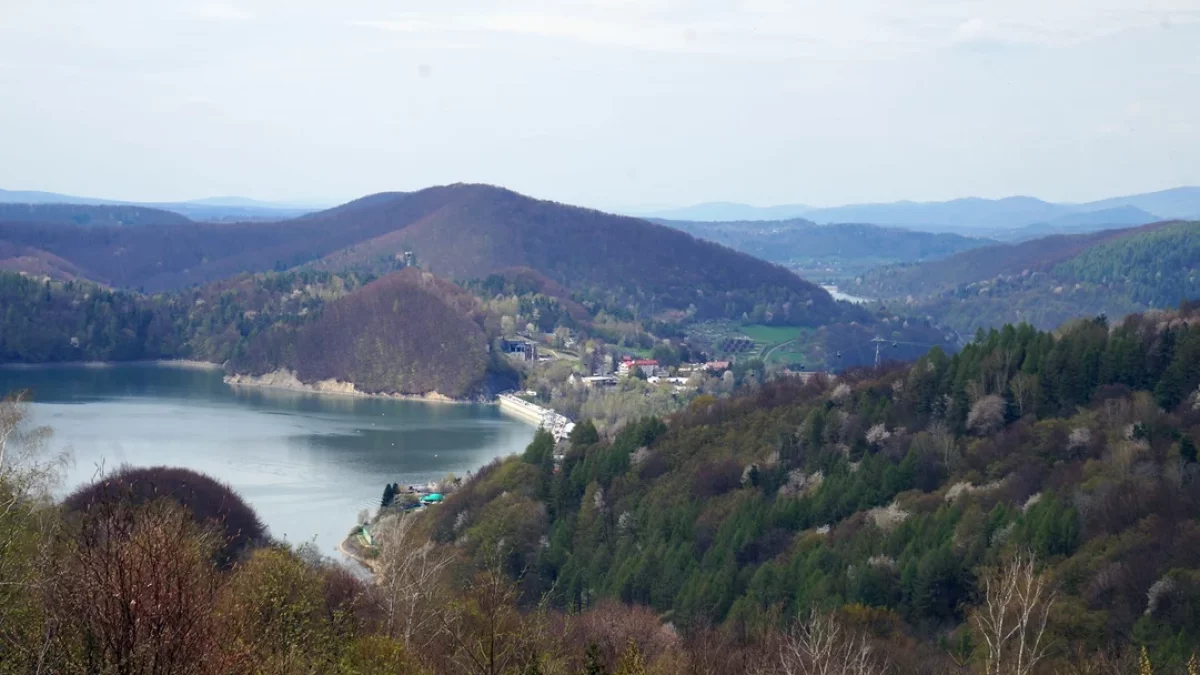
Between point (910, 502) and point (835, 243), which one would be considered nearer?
point (910, 502)

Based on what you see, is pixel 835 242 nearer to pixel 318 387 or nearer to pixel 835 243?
pixel 835 243

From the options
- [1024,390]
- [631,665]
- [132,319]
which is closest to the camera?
[631,665]

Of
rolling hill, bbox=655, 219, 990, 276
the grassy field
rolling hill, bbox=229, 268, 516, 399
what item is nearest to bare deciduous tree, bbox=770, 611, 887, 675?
rolling hill, bbox=229, 268, 516, 399

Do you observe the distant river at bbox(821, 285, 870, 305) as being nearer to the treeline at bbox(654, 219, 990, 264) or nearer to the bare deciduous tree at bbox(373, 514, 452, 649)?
the treeline at bbox(654, 219, 990, 264)

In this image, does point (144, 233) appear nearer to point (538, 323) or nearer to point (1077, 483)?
point (538, 323)

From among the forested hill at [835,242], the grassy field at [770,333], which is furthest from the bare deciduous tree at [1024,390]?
the forested hill at [835,242]

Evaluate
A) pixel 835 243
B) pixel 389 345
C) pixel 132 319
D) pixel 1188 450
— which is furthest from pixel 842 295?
pixel 1188 450

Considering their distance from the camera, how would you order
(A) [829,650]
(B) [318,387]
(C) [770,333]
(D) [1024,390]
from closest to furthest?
1. (A) [829,650]
2. (D) [1024,390]
3. (B) [318,387]
4. (C) [770,333]

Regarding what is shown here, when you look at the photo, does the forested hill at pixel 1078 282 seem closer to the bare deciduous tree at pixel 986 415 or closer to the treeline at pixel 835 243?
the treeline at pixel 835 243
